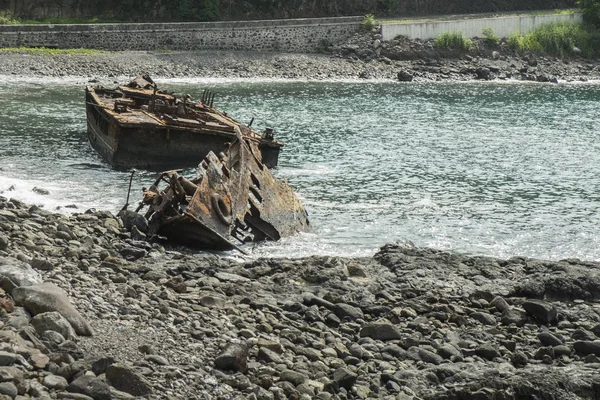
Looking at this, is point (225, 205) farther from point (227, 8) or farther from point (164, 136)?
point (227, 8)

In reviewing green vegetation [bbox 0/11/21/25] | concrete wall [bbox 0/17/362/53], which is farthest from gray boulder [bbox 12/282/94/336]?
green vegetation [bbox 0/11/21/25]

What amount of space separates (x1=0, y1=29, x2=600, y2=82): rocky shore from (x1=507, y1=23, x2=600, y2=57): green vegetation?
819 millimetres

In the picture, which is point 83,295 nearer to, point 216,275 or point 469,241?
point 216,275

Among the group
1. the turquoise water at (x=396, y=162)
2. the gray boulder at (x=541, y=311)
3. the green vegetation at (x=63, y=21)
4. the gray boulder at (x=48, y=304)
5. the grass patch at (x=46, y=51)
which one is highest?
the green vegetation at (x=63, y=21)

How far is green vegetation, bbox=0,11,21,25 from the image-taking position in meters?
56.2

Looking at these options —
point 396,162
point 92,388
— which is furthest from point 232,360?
point 396,162

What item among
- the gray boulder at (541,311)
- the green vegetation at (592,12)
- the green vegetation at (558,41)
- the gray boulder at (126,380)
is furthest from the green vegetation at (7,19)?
the gray boulder at (126,380)

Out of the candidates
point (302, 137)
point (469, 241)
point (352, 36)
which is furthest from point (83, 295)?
point (352, 36)

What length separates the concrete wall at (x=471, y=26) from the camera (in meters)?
61.3

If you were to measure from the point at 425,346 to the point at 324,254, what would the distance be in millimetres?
6242

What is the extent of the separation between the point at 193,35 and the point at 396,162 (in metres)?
29.4

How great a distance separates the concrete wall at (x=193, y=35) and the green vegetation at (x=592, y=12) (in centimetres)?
1756

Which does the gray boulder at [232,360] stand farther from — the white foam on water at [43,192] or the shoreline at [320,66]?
the shoreline at [320,66]

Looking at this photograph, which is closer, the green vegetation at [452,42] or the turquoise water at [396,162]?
the turquoise water at [396,162]
